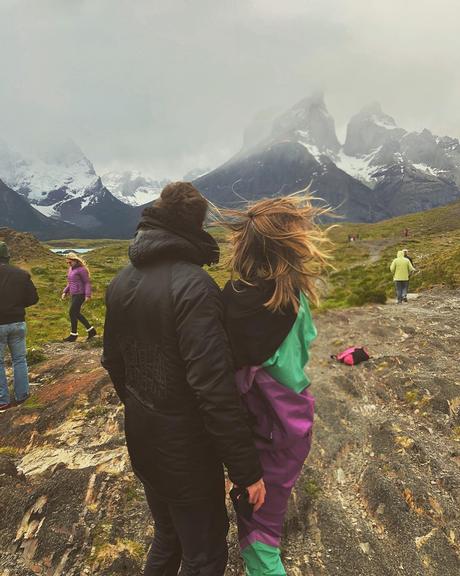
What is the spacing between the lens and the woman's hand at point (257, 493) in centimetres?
280

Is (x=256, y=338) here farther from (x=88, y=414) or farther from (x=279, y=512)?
(x=88, y=414)

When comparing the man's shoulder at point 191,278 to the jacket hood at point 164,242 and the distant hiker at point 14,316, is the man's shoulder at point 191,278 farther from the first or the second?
the distant hiker at point 14,316

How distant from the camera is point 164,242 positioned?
9.36ft

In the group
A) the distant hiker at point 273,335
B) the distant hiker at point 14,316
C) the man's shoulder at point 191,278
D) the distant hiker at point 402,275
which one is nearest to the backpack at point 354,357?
the distant hiker at point 273,335

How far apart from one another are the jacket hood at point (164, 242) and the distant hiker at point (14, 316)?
6.05m

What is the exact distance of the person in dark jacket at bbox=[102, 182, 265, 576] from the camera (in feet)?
8.66

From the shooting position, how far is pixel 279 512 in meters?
3.16

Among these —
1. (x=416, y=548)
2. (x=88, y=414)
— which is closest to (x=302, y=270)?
(x=416, y=548)

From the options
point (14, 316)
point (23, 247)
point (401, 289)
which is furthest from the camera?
point (23, 247)

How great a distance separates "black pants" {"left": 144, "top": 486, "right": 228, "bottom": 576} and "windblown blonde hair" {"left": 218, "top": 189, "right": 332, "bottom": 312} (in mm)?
1708

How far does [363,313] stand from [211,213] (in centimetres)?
1444

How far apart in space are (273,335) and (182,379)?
2.50ft

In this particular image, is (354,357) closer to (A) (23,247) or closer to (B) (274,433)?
(B) (274,433)

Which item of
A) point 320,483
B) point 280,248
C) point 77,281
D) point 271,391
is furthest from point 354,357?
point 77,281
